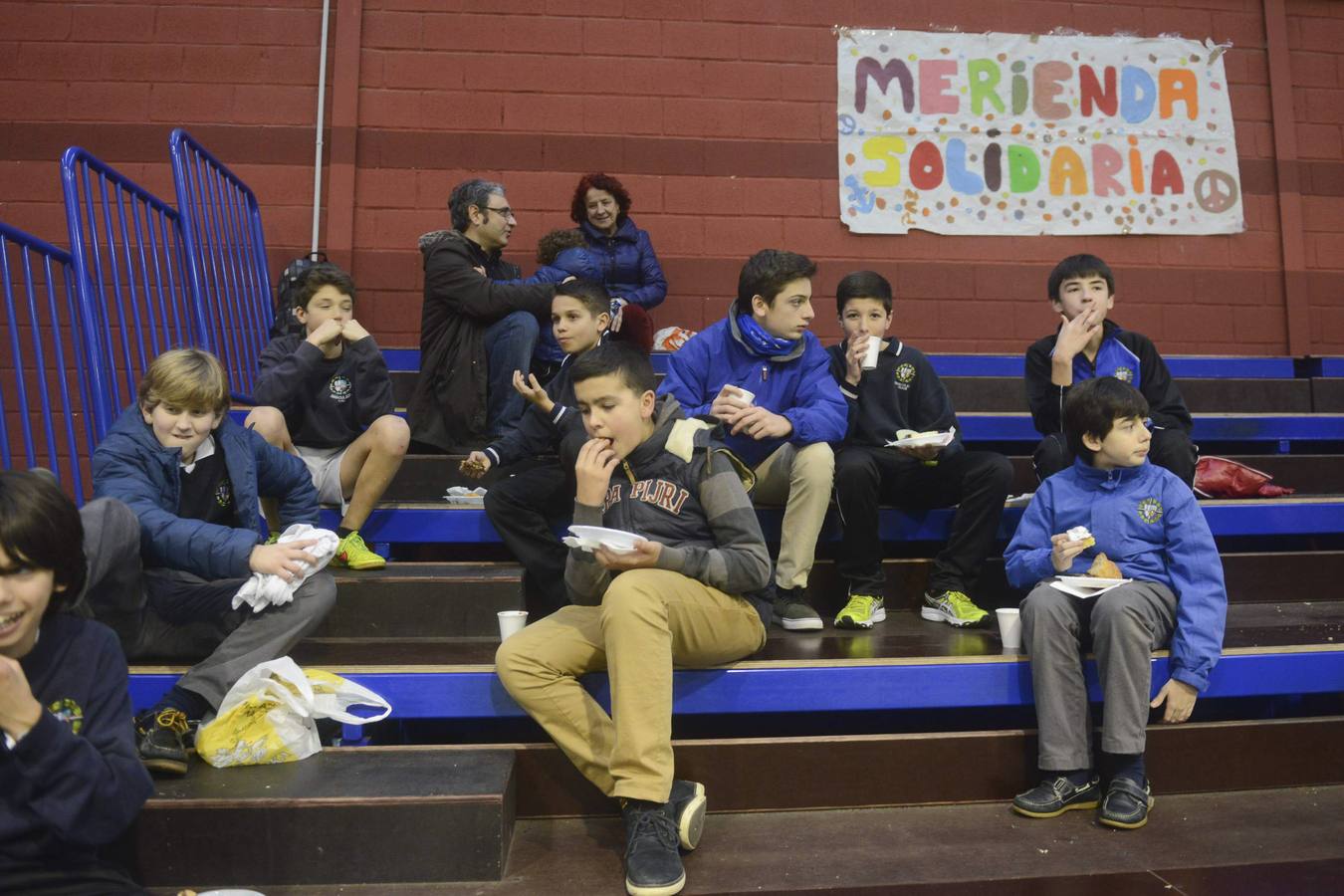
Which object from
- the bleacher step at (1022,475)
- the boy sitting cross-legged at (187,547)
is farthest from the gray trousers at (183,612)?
the bleacher step at (1022,475)

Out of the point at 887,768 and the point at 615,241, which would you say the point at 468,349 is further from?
the point at 887,768

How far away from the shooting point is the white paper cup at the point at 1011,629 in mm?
2713

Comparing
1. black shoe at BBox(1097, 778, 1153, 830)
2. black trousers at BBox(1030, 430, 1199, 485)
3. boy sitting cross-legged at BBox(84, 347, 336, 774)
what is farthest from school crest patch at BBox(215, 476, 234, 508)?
black trousers at BBox(1030, 430, 1199, 485)

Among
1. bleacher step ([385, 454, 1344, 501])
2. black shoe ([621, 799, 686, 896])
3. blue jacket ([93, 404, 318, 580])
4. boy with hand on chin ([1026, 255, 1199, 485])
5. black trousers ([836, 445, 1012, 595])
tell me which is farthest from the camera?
bleacher step ([385, 454, 1344, 501])

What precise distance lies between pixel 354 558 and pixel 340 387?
682mm

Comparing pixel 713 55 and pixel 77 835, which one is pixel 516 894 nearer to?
pixel 77 835

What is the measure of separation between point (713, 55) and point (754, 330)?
2.71 metres

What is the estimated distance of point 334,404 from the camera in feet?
11.4

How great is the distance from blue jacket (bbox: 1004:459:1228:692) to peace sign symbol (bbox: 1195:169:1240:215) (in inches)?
138

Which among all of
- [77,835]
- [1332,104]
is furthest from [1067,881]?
[1332,104]

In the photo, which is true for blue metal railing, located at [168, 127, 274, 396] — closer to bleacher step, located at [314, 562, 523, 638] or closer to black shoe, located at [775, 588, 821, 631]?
bleacher step, located at [314, 562, 523, 638]

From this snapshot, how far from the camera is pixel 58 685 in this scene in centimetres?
171

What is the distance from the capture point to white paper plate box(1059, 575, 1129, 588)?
254 cm

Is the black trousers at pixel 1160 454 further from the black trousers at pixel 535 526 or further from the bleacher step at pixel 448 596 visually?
the black trousers at pixel 535 526
